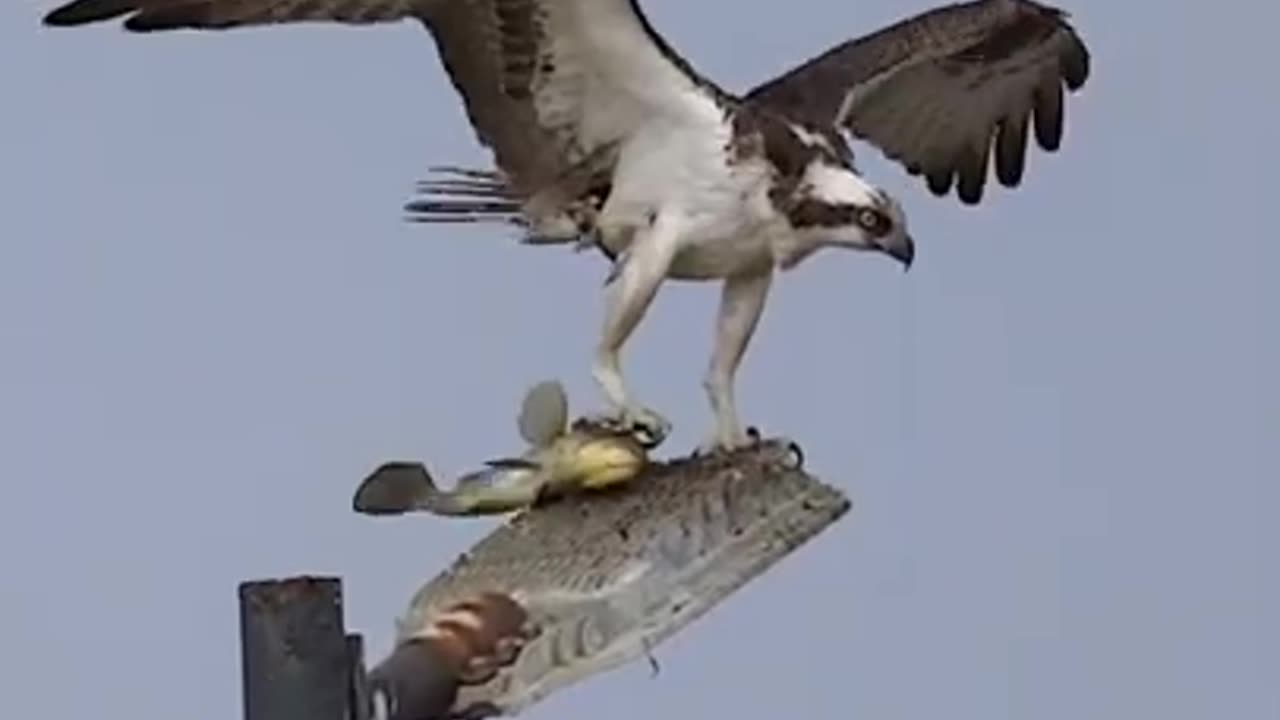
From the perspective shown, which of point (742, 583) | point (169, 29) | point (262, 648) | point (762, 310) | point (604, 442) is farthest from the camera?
point (762, 310)

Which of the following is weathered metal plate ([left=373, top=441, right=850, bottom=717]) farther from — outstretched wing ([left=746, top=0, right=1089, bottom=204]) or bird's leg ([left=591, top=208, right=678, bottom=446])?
outstretched wing ([left=746, top=0, right=1089, bottom=204])

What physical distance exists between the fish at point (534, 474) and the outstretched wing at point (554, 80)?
0.92 metres

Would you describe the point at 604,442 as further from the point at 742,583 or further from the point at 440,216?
the point at 440,216

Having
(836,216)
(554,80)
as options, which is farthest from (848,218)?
(554,80)

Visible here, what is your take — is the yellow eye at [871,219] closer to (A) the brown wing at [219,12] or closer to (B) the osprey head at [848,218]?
(B) the osprey head at [848,218]

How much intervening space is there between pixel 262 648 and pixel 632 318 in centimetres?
186

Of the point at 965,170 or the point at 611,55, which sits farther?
the point at 965,170

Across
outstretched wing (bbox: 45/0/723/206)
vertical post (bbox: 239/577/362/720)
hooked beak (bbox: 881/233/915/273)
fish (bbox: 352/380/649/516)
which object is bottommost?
vertical post (bbox: 239/577/362/720)

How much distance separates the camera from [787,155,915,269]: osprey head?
5.12m

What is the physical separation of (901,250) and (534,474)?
1090mm

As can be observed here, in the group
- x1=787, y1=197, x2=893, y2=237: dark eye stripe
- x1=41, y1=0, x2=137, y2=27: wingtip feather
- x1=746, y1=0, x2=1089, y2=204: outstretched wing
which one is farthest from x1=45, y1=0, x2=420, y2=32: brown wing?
x1=746, y1=0, x2=1089, y2=204: outstretched wing

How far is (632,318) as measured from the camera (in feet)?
16.4

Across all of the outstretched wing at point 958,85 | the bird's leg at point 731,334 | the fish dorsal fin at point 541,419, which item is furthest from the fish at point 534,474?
the outstretched wing at point 958,85

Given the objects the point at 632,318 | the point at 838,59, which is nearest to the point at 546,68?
the point at 632,318
